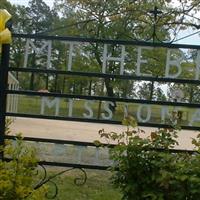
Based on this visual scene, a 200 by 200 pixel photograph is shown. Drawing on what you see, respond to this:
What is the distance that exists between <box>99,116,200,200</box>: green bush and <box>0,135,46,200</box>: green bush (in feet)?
3.36

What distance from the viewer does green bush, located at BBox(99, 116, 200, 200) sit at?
3635mm

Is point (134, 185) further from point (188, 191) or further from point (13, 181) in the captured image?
point (13, 181)

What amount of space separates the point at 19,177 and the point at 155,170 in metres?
1.25

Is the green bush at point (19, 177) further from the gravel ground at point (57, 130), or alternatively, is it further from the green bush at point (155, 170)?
the gravel ground at point (57, 130)

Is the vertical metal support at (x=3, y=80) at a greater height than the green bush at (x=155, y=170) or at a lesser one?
greater

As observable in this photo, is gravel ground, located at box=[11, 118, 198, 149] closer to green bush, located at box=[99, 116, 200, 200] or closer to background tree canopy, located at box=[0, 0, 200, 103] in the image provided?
background tree canopy, located at box=[0, 0, 200, 103]

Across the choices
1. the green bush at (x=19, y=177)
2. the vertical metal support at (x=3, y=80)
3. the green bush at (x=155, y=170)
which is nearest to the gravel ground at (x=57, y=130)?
the vertical metal support at (x=3, y=80)

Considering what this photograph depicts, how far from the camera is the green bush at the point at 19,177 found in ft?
9.76

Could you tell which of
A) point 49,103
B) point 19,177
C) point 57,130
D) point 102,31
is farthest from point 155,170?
point 102,31

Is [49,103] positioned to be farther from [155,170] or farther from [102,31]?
[102,31]

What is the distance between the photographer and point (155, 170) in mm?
3908

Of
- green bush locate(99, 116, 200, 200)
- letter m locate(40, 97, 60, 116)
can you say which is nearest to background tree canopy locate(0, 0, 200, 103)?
letter m locate(40, 97, 60, 116)

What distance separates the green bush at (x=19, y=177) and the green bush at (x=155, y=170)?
1023 millimetres

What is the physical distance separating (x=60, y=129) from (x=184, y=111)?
20.6 feet
